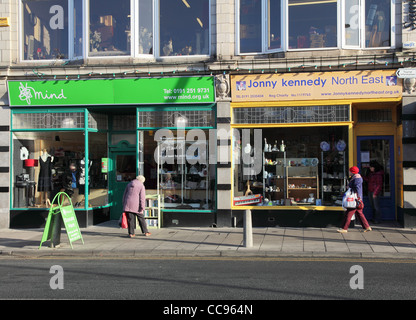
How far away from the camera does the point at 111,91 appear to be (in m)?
13.7

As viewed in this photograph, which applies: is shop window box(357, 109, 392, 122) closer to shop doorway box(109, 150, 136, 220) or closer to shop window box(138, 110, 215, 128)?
shop window box(138, 110, 215, 128)

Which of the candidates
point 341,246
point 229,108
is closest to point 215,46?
point 229,108

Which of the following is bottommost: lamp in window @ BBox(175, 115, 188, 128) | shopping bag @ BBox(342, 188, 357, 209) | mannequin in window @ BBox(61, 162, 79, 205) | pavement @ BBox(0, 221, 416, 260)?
pavement @ BBox(0, 221, 416, 260)

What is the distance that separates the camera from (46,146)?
14.5 metres

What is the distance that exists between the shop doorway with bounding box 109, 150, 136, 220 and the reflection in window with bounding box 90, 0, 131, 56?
11.1 ft

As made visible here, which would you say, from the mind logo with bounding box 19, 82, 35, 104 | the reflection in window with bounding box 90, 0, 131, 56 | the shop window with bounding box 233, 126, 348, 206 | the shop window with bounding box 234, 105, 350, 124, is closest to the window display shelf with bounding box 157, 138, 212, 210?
the shop window with bounding box 233, 126, 348, 206

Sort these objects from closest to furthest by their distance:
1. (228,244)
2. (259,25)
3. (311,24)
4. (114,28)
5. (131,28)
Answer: (228,244) < (311,24) < (259,25) < (131,28) < (114,28)

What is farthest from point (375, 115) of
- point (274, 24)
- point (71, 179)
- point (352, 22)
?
point (71, 179)

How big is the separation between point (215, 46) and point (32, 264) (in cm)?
802

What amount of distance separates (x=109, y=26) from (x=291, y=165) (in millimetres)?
7174

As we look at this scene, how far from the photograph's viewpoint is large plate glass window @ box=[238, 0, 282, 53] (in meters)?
13.3

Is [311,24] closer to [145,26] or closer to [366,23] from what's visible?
[366,23]

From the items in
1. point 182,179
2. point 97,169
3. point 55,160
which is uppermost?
point 55,160

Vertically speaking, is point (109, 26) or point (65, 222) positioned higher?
point (109, 26)
